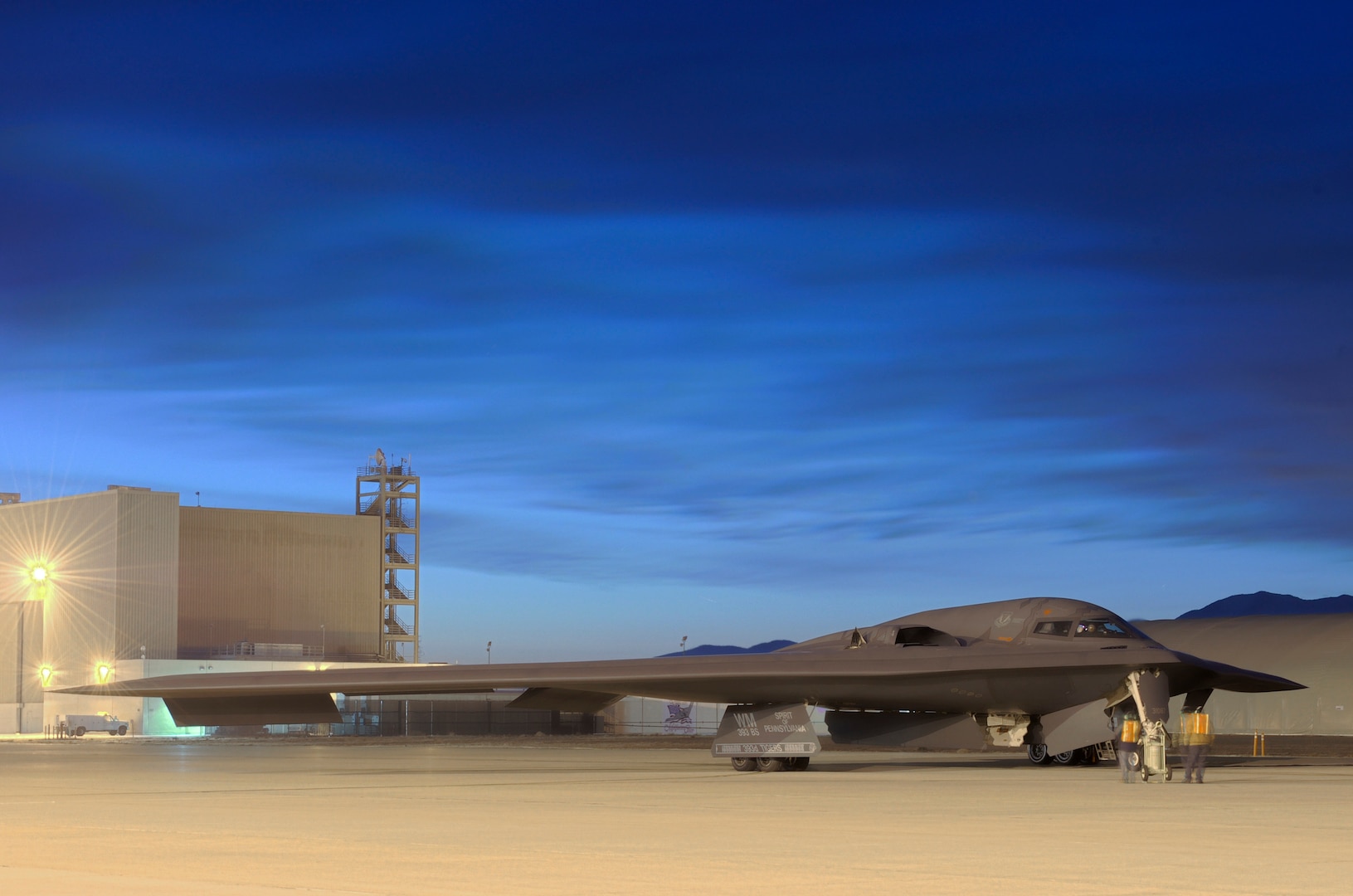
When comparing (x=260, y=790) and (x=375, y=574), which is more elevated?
(x=375, y=574)

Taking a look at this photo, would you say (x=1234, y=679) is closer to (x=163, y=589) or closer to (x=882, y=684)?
(x=882, y=684)

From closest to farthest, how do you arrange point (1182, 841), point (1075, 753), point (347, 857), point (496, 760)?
point (347, 857) → point (1182, 841) → point (1075, 753) → point (496, 760)

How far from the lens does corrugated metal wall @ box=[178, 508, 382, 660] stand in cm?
7100

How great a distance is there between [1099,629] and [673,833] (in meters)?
14.2

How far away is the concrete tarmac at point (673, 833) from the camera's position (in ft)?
29.4

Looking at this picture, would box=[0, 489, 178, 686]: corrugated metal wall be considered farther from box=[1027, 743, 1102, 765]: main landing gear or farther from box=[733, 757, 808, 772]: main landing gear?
box=[1027, 743, 1102, 765]: main landing gear

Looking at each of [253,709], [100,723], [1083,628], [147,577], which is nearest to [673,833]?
[1083,628]

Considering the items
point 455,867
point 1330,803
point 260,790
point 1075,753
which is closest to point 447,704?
point 1075,753

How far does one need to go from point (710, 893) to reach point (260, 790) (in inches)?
477

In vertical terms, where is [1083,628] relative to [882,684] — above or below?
above

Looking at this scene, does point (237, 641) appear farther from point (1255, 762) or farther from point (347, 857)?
point (347, 857)

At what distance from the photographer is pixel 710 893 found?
838 centimetres

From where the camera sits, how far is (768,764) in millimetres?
25016

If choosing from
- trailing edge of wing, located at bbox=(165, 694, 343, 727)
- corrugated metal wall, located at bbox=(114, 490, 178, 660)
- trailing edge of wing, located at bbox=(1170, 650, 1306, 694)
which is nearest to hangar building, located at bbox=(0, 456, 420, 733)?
corrugated metal wall, located at bbox=(114, 490, 178, 660)
